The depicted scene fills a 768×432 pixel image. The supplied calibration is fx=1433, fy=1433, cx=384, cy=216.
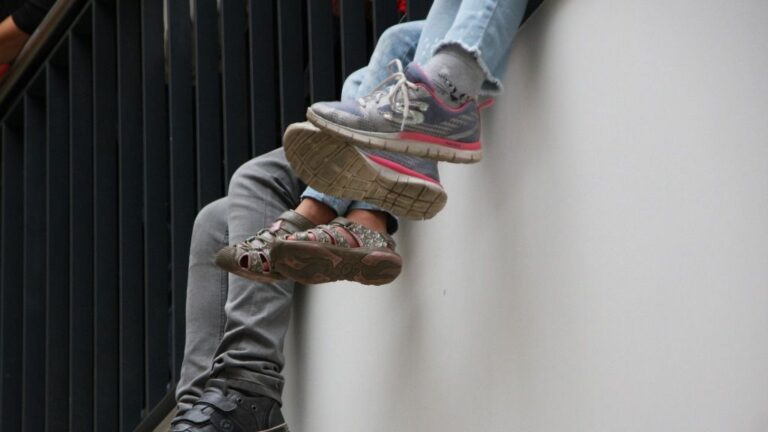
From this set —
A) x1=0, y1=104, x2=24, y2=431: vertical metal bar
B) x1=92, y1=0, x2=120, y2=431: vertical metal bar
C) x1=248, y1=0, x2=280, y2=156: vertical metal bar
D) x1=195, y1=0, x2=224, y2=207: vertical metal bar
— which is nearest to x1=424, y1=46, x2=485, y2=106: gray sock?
x1=248, y1=0, x2=280, y2=156: vertical metal bar

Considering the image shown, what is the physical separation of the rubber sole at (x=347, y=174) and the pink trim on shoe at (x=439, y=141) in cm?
6

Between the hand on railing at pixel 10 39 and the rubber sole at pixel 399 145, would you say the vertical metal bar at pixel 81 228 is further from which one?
the rubber sole at pixel 399 145

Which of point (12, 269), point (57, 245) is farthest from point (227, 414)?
point (12, 269)

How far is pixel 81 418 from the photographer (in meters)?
2.83

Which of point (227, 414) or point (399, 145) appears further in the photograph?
point (227, 414)

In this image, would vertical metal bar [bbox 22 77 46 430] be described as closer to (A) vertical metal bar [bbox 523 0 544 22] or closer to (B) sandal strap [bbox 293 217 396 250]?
(B) sandal strap [bbox 293 217 396 250]

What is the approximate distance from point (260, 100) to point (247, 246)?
614mm

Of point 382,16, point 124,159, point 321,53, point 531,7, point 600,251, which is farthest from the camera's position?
point 124,159

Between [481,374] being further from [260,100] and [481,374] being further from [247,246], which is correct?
[260,100]

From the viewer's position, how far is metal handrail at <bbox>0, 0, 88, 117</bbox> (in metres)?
2.98

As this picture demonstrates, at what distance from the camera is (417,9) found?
2.09 meters

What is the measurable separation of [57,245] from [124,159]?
14.1 inches

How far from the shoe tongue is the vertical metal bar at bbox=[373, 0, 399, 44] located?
417 millimetres

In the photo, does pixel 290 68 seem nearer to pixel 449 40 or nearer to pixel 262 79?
pixel 262 79
